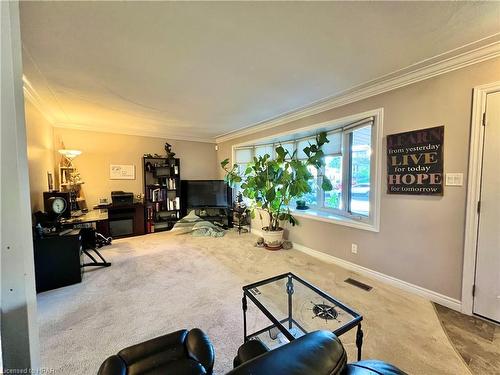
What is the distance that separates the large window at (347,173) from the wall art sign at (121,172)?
3.54m

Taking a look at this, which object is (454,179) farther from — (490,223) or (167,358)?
(167,358)

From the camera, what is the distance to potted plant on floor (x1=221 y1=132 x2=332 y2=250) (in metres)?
3.23

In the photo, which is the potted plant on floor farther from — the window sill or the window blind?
the window blind

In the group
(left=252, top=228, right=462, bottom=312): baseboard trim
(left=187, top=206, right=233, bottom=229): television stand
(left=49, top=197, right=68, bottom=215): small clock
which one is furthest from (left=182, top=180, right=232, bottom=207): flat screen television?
(left=49, top=197, right=68, bottom=215): small clock

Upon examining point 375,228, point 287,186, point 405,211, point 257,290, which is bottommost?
point 257,290

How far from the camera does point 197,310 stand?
2.00 metres

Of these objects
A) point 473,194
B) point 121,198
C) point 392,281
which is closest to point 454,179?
point 473,194

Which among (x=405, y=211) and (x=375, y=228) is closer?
(x=405, y=211)

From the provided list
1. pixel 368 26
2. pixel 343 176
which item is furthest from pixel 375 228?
pixel 368 26

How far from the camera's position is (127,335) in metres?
1.69

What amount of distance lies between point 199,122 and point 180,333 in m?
3.64

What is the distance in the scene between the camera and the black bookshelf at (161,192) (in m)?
4.83

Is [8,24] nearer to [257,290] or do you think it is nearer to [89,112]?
[257,290]

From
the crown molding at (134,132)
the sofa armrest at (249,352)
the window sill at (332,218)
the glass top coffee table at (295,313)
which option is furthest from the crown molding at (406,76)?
the crown molding at (134,132)
